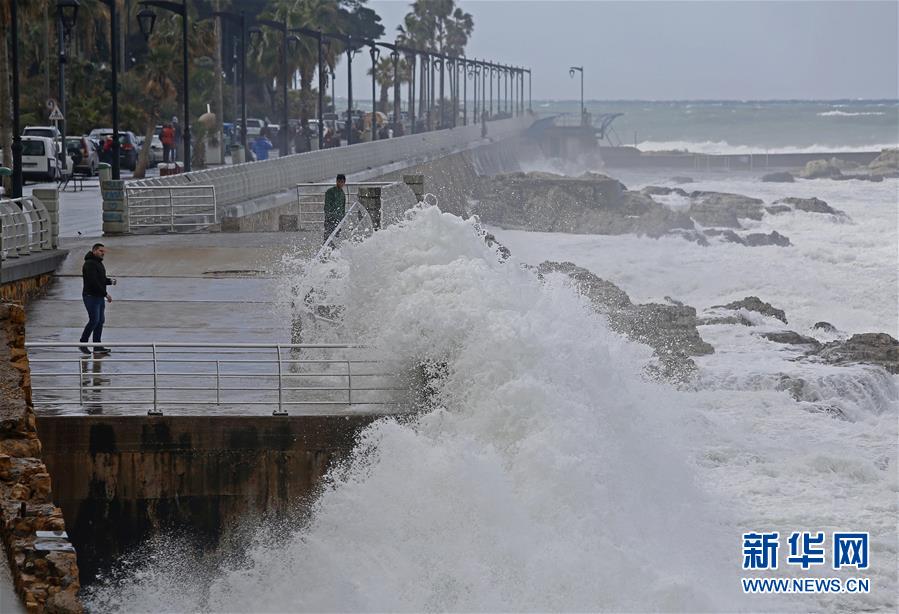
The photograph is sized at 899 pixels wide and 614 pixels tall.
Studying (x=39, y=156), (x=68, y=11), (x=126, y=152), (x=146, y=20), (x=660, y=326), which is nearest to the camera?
(x=660, y=326)

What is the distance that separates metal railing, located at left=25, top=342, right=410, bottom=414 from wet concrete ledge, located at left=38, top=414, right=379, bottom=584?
0.27 metres

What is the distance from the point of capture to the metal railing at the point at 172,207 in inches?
1007

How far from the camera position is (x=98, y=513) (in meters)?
12.1

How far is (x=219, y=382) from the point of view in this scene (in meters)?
13.2

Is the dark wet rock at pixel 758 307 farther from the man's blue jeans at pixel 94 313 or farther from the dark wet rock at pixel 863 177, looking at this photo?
the dark wet rock at pixel 863 177

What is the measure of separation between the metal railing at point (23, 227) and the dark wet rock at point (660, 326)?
28.6 ft

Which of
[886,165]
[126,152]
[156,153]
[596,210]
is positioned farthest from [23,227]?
[886,165]

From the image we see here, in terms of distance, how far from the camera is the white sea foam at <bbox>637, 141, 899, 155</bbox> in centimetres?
13000

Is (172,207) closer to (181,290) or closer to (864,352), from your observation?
(181,290)

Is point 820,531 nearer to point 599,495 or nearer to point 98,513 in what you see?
point 599,495

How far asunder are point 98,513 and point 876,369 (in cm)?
1368

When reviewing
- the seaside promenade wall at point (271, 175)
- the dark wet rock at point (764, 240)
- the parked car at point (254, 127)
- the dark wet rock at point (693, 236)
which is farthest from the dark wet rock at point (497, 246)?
the parked car at point (254, 127)

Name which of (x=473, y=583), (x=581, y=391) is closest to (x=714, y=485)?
(x=581, y=391)

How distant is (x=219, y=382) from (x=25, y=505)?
3789 millimetres
